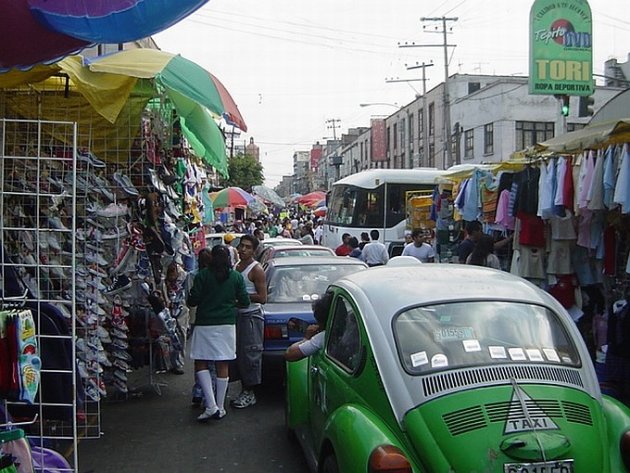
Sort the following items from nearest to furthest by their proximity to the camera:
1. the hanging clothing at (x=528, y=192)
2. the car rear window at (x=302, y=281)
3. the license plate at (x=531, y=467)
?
1. the license plate at (x=531, y=467)
2. the car rear window at (x=302, y=281)
3. the hanging clothing at (x=528, y=192)

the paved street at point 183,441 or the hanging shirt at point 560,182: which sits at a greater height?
the hanging shirt at point 560,182

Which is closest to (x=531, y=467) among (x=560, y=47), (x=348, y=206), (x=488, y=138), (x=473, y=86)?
(x=560, y=47)

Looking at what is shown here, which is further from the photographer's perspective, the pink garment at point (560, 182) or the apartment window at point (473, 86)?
the apartment window at point (473, 86)

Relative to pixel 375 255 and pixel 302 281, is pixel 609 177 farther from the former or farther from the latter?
pixel 375 255

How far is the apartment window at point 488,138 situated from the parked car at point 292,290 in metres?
30.7

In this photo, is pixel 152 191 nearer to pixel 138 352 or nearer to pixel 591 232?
pixel 138 352

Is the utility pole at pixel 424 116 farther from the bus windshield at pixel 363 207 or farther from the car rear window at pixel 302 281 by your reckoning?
the car rear window at pixel 302 281

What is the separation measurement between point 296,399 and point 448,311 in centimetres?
217

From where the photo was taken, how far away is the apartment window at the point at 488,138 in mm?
37844

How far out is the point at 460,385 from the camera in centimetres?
362

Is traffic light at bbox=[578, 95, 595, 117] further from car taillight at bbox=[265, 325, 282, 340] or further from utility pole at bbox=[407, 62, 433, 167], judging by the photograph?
utility pole at bbox=[407, 62, 433, 167]

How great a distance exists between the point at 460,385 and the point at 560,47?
1327 centimetres

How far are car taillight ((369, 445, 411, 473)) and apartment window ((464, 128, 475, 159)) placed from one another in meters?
37.9

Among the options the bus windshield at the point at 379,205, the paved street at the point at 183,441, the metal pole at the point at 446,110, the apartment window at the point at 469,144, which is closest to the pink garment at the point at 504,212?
the paved street at the point at 183,441
